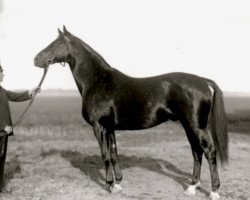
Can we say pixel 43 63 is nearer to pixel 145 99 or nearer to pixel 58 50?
pixel 58 50

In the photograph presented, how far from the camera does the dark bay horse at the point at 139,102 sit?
635 cm

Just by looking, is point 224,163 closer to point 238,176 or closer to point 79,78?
point 238,176

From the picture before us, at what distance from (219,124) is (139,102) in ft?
4.72

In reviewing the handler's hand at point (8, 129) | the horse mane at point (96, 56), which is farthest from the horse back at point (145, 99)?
the handler's hand at point (8, 129)

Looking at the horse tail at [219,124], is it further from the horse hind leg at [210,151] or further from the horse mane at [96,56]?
the horse mane at [96,56]

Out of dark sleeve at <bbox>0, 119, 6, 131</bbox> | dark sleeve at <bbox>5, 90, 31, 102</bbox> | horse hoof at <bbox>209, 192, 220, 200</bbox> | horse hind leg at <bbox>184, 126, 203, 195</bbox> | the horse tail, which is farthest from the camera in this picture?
horse hind leg at <bbox>184, 126, 203, 195</bbox>

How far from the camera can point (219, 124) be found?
21.8 feet

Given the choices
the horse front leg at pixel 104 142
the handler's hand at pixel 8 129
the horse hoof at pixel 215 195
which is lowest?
the horse hoof at pixel 215 195

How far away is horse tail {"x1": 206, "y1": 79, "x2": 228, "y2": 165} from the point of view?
258 inches

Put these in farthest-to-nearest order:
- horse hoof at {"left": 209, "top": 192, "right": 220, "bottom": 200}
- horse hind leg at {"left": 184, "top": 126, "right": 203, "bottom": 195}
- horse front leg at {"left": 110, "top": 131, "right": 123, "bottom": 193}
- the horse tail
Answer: horse front leg at {"left": 110, "top": 131, "right": 123, "bottom": 193} < horse hind leg at {"left": 184, "top": 126, "right": 203, "bottom": 195} < the horse tail < horse hoof at {"left": 209, "top": 192, "right": 220, "bottom": 200}

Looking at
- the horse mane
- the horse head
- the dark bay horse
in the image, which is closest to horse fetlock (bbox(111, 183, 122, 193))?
the dark bay horse

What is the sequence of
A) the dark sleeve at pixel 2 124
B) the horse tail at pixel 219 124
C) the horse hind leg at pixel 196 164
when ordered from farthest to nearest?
the horse hind leg at pixel 196 164 < the horse tail at pixel 219 124 < the dark sleeve at pixel 2 124

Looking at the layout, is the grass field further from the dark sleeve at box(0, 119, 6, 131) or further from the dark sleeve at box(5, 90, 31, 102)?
the dark sleeve at box(5, 90, 31, 102)

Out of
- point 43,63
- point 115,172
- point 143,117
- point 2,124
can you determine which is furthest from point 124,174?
point 2,124
